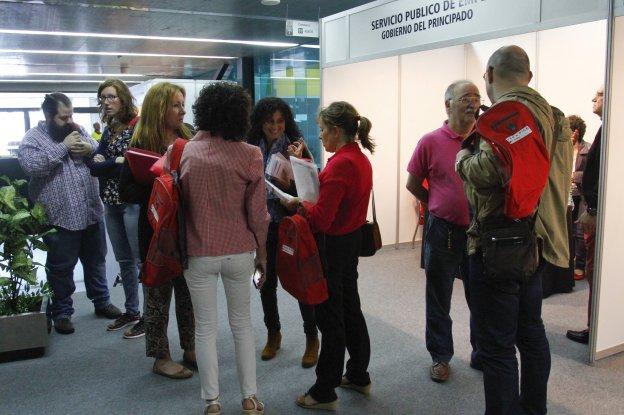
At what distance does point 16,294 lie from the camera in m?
→ 3.19

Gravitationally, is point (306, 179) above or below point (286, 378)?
above

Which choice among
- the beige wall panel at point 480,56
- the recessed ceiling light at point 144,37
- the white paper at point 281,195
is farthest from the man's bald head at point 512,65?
the recessed ceiling light at point 144,37

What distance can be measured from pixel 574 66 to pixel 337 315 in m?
3.77

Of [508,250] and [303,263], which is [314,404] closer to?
[303,263]

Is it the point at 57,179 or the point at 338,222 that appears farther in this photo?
the point at 57,179

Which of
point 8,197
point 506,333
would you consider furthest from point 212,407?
point 8,197

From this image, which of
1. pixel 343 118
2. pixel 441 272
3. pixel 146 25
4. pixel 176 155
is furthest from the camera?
pixel 146 25

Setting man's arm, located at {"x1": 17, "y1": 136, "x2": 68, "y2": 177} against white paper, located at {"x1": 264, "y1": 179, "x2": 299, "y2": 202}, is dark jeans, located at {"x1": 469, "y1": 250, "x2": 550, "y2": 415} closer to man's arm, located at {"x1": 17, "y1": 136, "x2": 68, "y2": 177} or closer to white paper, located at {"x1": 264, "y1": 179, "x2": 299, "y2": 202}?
white paper, located at {"x1": 264, "y1": 179, "x2": 299, "y2": 202}

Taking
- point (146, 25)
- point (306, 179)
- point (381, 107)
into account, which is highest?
point (146, 25)

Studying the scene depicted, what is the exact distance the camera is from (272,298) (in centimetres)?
301

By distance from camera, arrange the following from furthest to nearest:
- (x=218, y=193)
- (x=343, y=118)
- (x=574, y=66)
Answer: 1. (x=574, y=66)
2. (x=343, y=118)
3. (x=218, y=193)

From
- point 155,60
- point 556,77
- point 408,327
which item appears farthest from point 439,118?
point 155,60

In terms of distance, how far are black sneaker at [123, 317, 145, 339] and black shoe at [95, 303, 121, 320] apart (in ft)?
1.02

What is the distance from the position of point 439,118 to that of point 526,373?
4074 mm
